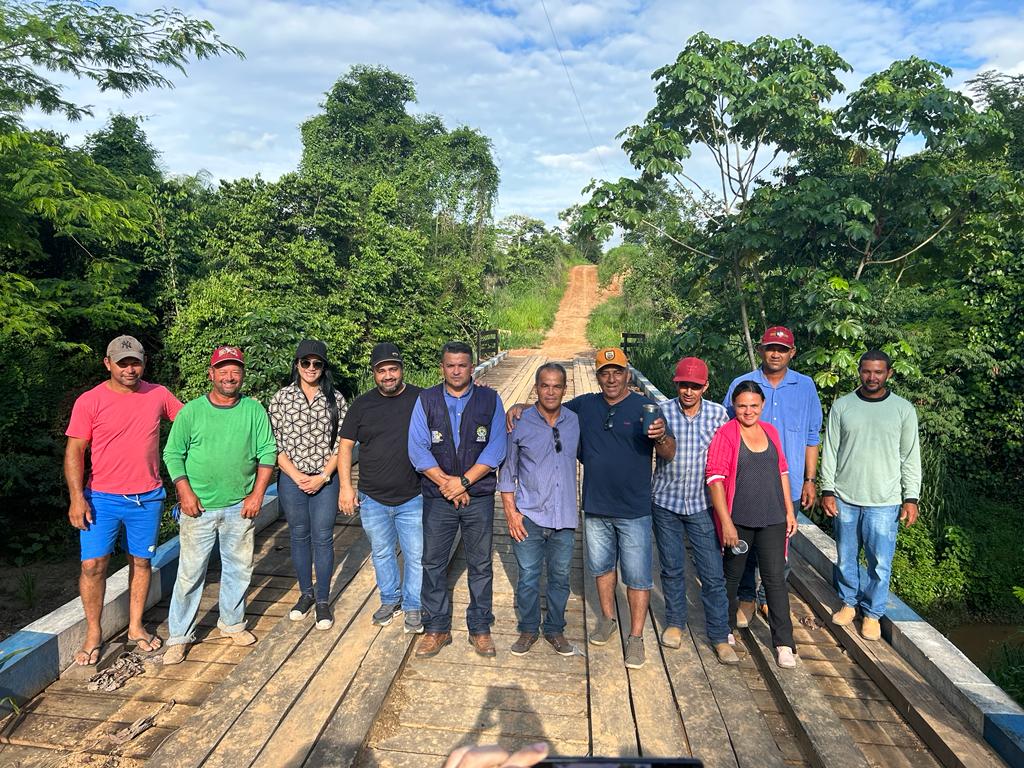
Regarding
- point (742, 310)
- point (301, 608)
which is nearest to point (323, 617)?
point (301, 608)

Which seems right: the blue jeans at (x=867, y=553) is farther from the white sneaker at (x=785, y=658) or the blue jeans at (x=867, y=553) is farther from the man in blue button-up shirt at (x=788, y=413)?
the white sneaker at (x=785, y=658)

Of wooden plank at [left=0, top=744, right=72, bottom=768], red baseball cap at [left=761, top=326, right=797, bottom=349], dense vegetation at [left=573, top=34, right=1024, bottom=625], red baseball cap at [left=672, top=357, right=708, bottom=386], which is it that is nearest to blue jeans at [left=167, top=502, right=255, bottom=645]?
wooden plank at [left=0, top=744, right=72, bottom=768]

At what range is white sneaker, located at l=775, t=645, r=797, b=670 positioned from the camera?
3311 millimetres

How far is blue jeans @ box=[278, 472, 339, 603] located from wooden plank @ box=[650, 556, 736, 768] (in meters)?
1.96

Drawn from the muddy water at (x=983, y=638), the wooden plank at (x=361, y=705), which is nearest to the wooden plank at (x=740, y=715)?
the wooden plank at (x=361, y=705)

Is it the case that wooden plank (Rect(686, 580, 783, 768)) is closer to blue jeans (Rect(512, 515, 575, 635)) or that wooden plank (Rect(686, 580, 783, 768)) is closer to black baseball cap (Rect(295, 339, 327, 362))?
blue jeans (Rect(512, 515, 575, 635))

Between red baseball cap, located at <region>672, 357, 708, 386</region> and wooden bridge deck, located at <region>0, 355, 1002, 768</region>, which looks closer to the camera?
wooden bridge deck, located at <region>0, 355, 1002, 768</region>

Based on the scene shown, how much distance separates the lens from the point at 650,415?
3.16m

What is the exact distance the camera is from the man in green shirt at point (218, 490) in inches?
137

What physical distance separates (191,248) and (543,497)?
15694mm

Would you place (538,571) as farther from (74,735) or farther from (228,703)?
(74,735)

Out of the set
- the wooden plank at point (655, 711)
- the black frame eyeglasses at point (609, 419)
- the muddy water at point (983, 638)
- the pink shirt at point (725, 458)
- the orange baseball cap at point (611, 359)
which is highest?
the orange baseball cap at point (611, 359)

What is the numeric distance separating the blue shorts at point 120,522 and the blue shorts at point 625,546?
7.94ft

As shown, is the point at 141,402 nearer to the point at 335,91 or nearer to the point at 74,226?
the point at 74,226
